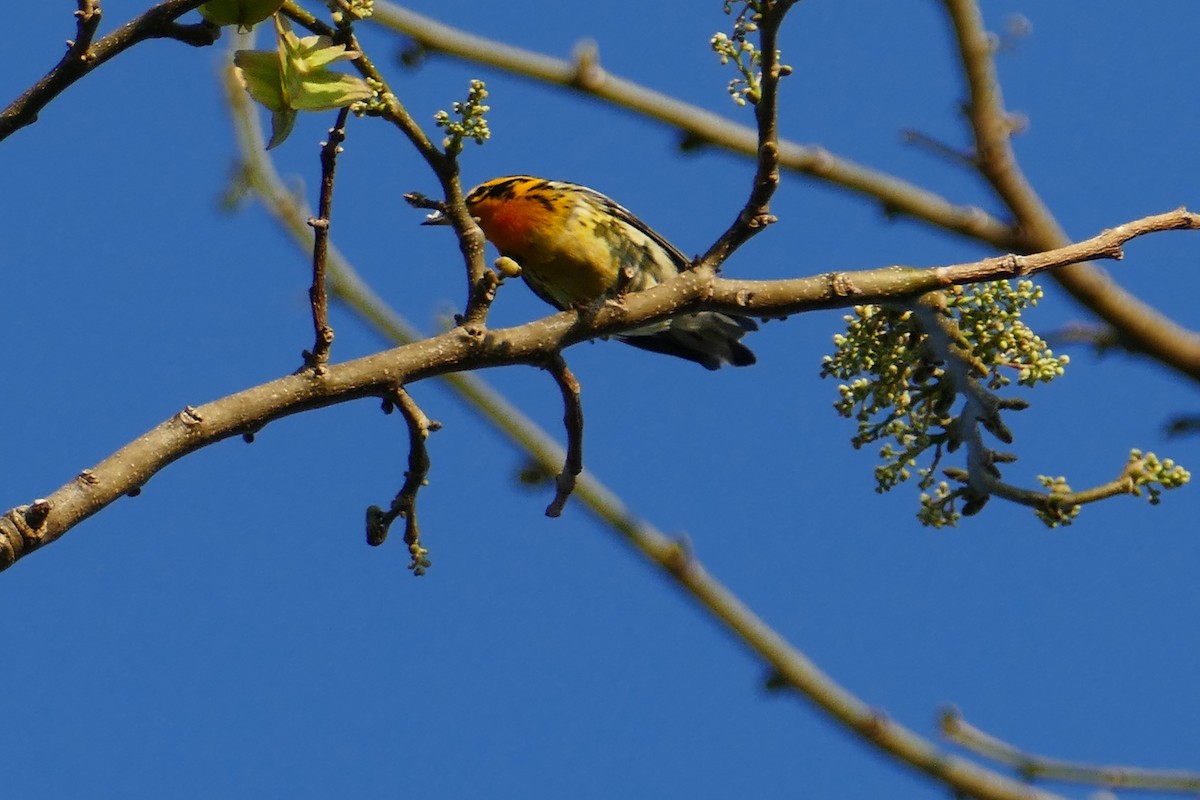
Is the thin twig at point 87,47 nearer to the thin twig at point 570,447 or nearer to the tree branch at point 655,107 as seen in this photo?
the thin twig at point 570,447

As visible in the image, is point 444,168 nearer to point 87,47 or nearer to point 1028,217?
point 87,47

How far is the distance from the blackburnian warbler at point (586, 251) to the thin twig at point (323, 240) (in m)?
3.19

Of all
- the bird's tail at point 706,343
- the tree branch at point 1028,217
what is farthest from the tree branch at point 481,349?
the bird's tail at point 706,343

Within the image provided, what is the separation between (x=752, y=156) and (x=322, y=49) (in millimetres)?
2602

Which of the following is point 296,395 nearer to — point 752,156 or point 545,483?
point 545,483

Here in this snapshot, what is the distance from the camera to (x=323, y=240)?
247cm

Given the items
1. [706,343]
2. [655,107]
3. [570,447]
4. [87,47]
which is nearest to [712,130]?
[655,107]

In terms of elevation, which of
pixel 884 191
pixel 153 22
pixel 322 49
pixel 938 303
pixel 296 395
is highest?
pixel 884 191

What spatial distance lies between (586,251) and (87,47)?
3708mm

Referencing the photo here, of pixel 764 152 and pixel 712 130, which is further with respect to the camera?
pixel 712 130

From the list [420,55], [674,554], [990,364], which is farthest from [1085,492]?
[420,55]

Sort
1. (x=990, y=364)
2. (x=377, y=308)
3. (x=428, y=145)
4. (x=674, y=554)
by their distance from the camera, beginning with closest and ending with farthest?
(x=428, y=145) < (x=990, y=364) < (x=674, y=554) < (x=377, y=308)

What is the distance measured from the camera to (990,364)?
3.35m

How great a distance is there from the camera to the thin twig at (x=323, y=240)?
2.44 meters
